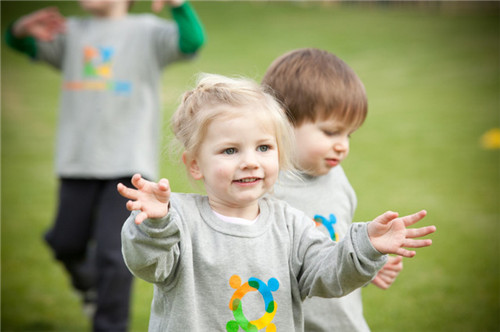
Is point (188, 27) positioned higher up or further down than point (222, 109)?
higher up

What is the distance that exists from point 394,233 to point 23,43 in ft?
10.2

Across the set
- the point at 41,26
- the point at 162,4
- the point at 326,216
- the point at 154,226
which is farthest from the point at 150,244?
the point at 41,26

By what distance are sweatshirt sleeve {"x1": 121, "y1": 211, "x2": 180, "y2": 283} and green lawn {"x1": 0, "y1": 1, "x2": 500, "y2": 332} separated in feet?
1.35

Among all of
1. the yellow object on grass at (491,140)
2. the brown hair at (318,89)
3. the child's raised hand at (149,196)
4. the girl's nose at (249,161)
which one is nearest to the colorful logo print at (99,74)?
the brown hair at (318,89)

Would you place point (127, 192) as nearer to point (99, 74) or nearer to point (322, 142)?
point (322, 142)

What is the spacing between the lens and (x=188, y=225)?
2.01 m

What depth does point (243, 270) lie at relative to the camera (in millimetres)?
2014

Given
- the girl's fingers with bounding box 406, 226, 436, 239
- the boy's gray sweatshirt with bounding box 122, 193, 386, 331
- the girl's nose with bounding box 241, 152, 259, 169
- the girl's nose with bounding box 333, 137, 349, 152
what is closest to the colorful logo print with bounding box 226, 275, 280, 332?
the boy's gray sweatshirt with bounding box 122, 193, 386, 331

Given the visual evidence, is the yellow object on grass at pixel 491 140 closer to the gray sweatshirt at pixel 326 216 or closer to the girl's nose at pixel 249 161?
the gray sweatshirt at pixel 326 216

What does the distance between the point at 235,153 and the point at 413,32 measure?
15.9 m

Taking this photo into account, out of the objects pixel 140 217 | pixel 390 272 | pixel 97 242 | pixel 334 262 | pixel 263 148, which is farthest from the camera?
pixel 97 242

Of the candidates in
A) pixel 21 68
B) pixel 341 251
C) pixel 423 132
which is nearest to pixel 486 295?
pixel 341 251

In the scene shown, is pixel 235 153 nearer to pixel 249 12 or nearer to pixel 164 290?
pixel 164 290

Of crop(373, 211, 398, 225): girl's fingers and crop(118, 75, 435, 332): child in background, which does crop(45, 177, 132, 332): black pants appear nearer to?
crop(118, 75, 435, 332): child in background
